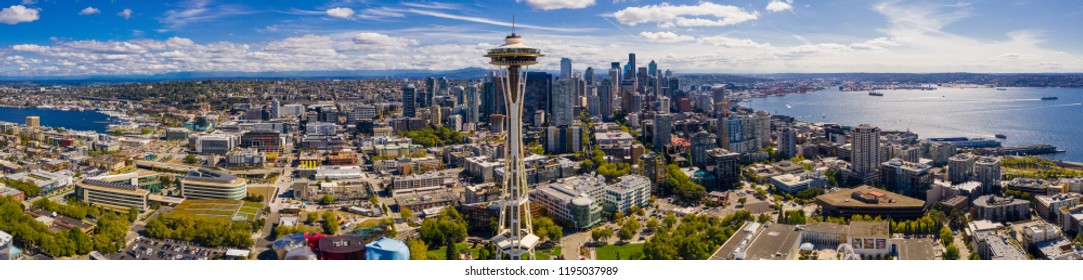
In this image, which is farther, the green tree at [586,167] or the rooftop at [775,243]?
the green tree at [586,167]

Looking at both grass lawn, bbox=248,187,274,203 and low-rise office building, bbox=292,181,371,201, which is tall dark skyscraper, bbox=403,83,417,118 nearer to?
low-rise office building, bbox=292,181,371,201

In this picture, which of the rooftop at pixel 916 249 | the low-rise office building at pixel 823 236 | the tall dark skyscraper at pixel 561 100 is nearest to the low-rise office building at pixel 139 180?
the low-rise office building at pixel 823 236

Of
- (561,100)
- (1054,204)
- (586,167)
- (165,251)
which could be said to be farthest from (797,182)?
(561,100)

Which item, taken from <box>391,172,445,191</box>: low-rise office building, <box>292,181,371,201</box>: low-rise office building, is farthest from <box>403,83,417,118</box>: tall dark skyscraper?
<box>292,181,371,201</box>: low-rise office building

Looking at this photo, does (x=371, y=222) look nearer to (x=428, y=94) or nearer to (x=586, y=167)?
(x=586, y=167)

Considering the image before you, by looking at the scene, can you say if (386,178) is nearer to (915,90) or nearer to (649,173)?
(649,173)

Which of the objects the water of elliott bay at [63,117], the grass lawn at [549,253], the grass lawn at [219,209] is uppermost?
the water of elliott bay at [63,117]

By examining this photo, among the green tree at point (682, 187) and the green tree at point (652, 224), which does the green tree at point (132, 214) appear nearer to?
the green tree at point (652, 224)

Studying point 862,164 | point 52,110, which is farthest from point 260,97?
point 862,164
